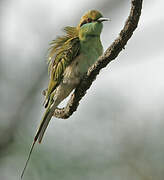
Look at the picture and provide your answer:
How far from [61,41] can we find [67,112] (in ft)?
1.43

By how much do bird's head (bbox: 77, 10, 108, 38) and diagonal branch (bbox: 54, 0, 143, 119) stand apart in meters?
0.29

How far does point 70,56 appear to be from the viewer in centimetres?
233


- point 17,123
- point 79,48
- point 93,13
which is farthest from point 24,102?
point 93,13

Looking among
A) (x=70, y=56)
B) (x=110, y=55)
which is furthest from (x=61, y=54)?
(x=110, y=55)

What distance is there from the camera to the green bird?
2.31 m

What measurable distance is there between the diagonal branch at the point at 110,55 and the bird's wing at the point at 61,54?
208mm

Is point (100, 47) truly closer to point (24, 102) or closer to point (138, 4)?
point (24, 102)

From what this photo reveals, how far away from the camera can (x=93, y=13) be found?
2.36 m

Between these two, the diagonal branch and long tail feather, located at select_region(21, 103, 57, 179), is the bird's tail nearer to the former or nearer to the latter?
long tail feather, located at select_region(21, 103, 57, 179)

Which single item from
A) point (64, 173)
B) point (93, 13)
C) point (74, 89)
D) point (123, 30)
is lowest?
point (64, 173)

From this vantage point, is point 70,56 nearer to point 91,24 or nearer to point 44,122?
point 91,24

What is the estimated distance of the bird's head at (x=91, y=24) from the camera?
2.33 m

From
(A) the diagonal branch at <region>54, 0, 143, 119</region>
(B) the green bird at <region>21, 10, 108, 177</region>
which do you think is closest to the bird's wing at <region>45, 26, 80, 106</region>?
(B) the green bird at <region>21, 10, 108, 177</region>

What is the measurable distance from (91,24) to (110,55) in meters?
0.71
